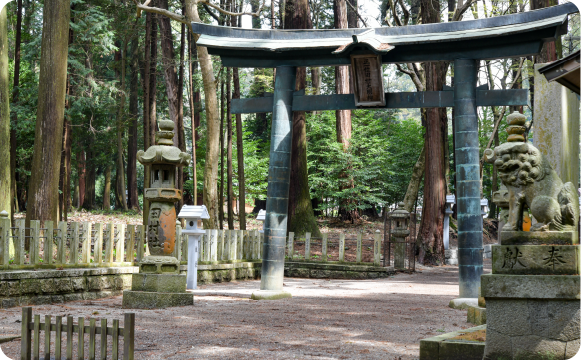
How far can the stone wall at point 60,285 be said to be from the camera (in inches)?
378

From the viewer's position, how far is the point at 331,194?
28.9 m

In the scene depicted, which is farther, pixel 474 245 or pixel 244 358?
pixel 474 245

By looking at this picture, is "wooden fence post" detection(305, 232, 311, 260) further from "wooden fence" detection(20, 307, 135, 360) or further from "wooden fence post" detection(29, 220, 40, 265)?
"wooden fence" detection(20, 307, 135, 360)

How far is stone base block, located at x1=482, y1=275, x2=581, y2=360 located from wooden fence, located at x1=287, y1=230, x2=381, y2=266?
1183cm

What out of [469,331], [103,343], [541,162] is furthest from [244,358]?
[541,162]

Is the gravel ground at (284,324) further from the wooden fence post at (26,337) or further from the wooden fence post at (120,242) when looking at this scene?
the wooden fence post at (120,242)

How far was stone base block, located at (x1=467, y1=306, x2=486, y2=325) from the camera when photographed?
25.6 ft

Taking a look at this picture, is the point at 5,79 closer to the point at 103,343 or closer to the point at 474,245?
the point at 103,343

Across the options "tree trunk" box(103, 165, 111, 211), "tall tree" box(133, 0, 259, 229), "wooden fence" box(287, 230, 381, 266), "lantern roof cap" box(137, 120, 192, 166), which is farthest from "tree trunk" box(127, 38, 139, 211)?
"lantern roof cap" box(137, 120, 192, 166)

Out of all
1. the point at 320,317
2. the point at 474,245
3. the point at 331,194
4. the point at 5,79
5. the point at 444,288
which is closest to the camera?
the point at 320,317

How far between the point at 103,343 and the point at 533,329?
155 inches

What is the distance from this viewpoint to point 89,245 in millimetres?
11477

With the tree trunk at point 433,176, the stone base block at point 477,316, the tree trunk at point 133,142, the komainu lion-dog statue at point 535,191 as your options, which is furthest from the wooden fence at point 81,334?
the tree trunk at point 133,142

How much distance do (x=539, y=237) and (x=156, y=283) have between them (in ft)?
22.9
